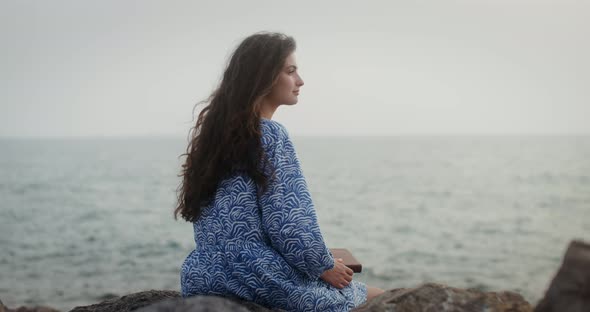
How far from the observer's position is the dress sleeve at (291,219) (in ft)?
9.00

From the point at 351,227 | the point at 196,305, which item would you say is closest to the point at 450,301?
the point at 196,305

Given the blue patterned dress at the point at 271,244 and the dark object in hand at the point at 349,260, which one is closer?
the blue patterned dress at the point at 271,244

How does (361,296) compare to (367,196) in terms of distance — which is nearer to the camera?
(361,296)

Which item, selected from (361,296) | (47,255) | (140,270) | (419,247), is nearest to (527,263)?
(419,247)

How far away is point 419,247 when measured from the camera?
2636cm

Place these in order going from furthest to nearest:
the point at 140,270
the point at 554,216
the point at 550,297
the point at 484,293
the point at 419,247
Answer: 1. the point at 554,216
2. the point at 419,247
3. the point at 140,270
4. the point at 484,293
5. the point at 550,297

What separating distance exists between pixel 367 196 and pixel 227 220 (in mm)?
38884

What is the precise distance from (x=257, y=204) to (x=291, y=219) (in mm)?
208

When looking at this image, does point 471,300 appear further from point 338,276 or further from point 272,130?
point 272,130

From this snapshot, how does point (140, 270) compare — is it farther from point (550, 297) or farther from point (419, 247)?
point (550, 297)

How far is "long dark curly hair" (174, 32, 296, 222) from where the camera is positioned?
282 cm

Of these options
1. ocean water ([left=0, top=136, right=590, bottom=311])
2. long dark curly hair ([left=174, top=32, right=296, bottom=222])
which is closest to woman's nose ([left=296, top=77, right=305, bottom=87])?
long dark curly hair ([left=174, top=32, right=296, bottom=222])

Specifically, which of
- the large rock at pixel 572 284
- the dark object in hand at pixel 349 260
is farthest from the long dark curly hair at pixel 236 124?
the large rock at pixel 572 284

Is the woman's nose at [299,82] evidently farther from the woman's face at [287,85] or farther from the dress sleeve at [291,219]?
the dress sleeve at [291,219]
